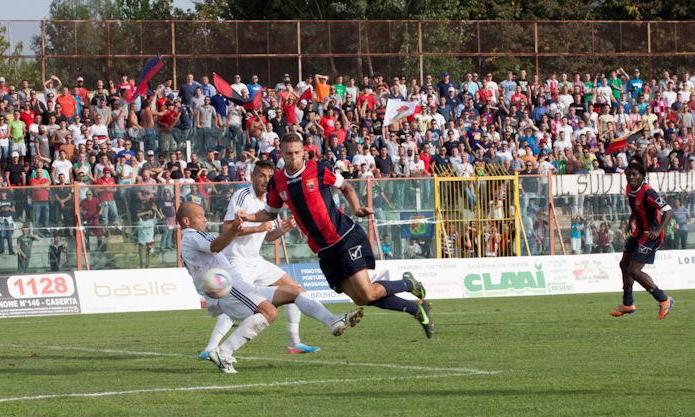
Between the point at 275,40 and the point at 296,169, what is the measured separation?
2785 centimetres

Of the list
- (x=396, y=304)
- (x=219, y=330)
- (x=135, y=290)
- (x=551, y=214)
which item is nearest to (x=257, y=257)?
(x=219, y=330)

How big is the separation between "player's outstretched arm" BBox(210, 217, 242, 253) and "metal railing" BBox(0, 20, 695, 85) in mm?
25504

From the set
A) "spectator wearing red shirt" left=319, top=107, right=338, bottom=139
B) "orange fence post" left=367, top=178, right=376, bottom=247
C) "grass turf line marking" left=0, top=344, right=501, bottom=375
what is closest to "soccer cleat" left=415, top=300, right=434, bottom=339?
"grass turf line marking" left=0, top=344, right=501, bottom=375

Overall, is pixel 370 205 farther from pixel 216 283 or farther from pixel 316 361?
pixel 216 283

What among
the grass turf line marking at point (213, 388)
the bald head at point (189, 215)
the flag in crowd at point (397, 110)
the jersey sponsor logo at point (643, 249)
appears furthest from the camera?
the flag in crowd at point (397, 110)

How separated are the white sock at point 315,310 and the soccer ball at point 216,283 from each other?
40.7 inches

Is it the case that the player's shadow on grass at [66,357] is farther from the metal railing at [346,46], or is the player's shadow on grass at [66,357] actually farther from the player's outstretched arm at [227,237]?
the metal railing at [346,46]

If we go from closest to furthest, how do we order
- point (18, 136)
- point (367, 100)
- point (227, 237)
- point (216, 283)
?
point (227, 237) → point (216, 283) → point (18, 136) → point (367, 100)

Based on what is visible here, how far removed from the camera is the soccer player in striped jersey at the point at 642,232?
17859mm

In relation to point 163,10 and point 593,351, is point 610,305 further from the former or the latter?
point 163,10

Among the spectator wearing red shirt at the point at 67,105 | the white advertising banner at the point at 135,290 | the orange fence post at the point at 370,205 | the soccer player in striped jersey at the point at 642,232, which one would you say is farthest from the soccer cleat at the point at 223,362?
the spectator wearing red shirt at the point at 67,105

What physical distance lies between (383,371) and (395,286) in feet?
4.37

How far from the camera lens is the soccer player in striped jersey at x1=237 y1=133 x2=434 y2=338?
12000 millimetres

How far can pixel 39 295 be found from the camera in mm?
24922
